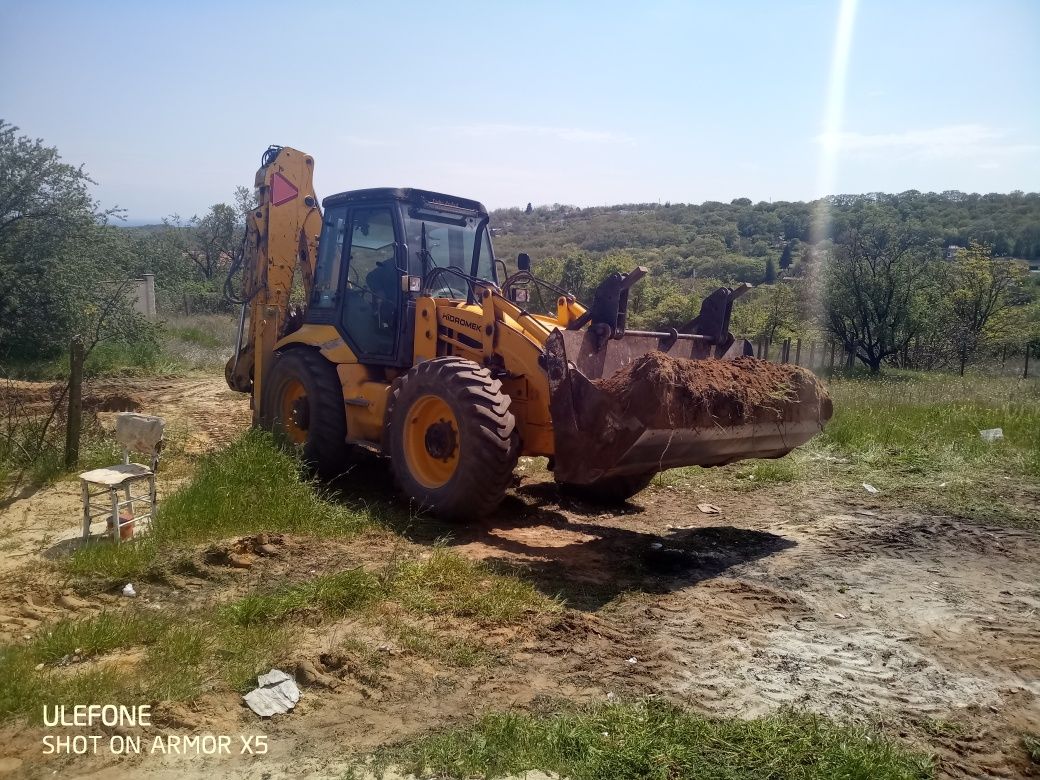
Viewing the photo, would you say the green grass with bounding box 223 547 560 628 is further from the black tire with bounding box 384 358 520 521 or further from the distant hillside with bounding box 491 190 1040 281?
the distant hillside with bounding box 491 190 1040 281

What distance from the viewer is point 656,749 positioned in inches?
126

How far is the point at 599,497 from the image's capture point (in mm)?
7836


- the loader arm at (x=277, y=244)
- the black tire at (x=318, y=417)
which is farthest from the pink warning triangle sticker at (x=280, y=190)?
the black tire at (x=318, y=417)

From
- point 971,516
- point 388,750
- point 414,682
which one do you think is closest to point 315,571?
point 414,682

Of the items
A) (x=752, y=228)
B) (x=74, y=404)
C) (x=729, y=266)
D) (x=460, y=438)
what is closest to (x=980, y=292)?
(x=729, y=266)

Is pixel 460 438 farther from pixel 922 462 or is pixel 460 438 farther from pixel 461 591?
pixel 922 462

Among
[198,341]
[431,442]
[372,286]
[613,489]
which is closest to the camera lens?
[431,442]

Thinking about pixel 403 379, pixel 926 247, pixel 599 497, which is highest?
pixel 926 247

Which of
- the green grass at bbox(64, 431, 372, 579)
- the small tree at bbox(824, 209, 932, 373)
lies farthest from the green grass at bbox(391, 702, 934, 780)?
the small tree at bbox(824, 209, 932, 373)

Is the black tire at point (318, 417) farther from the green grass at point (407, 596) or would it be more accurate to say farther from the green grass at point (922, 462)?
the green grass at point (922, 462)

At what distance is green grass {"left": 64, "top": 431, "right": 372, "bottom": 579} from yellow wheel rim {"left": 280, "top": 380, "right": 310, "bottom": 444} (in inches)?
35.3

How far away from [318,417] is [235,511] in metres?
1.67

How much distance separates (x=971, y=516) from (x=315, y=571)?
18.9 feet

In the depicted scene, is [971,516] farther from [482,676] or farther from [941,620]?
[482,676]
